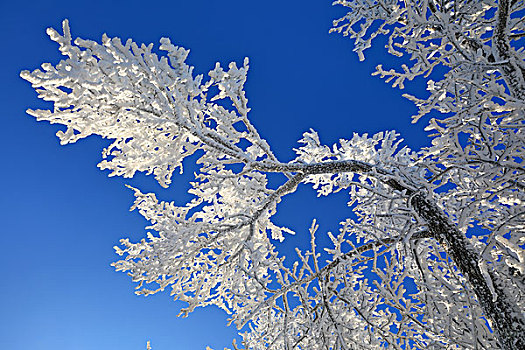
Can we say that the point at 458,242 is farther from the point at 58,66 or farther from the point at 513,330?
the point at 58,66

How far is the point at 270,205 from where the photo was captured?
15.7 ft

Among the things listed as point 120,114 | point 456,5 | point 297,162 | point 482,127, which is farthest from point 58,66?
point 456,5

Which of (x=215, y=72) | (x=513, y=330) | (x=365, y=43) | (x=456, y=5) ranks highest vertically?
(x=365, y=43)

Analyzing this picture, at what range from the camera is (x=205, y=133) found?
370 cm

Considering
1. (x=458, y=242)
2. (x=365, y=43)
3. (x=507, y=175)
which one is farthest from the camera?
(x=365, y=43)

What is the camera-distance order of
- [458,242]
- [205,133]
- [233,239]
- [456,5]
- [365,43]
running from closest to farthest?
Result: [458,242]
[205,133]
[456,5]
[233,239]
[365,43]

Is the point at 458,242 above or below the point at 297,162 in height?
below

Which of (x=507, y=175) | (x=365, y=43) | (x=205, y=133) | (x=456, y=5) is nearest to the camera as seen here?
(x=507, y=175)

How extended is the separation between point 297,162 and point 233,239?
153 centimetres

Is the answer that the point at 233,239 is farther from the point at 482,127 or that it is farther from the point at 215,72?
the point at 482,127

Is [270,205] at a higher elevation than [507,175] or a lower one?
higher

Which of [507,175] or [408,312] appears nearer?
[507,175]

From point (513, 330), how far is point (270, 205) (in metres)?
3.13

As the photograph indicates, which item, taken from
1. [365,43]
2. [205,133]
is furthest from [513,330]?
[365,43]
